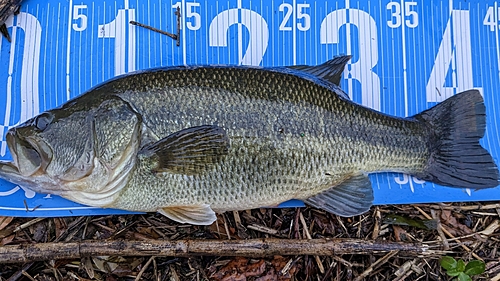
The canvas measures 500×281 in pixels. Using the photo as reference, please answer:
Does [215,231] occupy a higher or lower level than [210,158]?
lower

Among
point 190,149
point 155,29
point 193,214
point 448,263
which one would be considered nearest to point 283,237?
point 193,214

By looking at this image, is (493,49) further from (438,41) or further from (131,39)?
(131,39)

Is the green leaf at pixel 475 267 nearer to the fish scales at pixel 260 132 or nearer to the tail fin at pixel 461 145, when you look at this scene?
the tail fin at pixel 461 145

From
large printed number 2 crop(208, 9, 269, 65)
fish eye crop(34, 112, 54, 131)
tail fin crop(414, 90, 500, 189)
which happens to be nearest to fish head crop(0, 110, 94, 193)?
fish eye crop(34, 112, 54, 131)

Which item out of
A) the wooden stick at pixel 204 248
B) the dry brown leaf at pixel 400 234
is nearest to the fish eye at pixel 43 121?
the wooden stick at pixel 204 248

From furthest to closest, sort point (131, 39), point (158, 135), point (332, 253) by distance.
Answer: point (131, 39)
point (332, 253)
point (158, 135)

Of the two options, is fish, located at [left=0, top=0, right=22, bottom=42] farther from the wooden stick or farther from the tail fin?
the tail fin

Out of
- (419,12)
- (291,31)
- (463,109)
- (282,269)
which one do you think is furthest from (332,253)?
(419,12)
